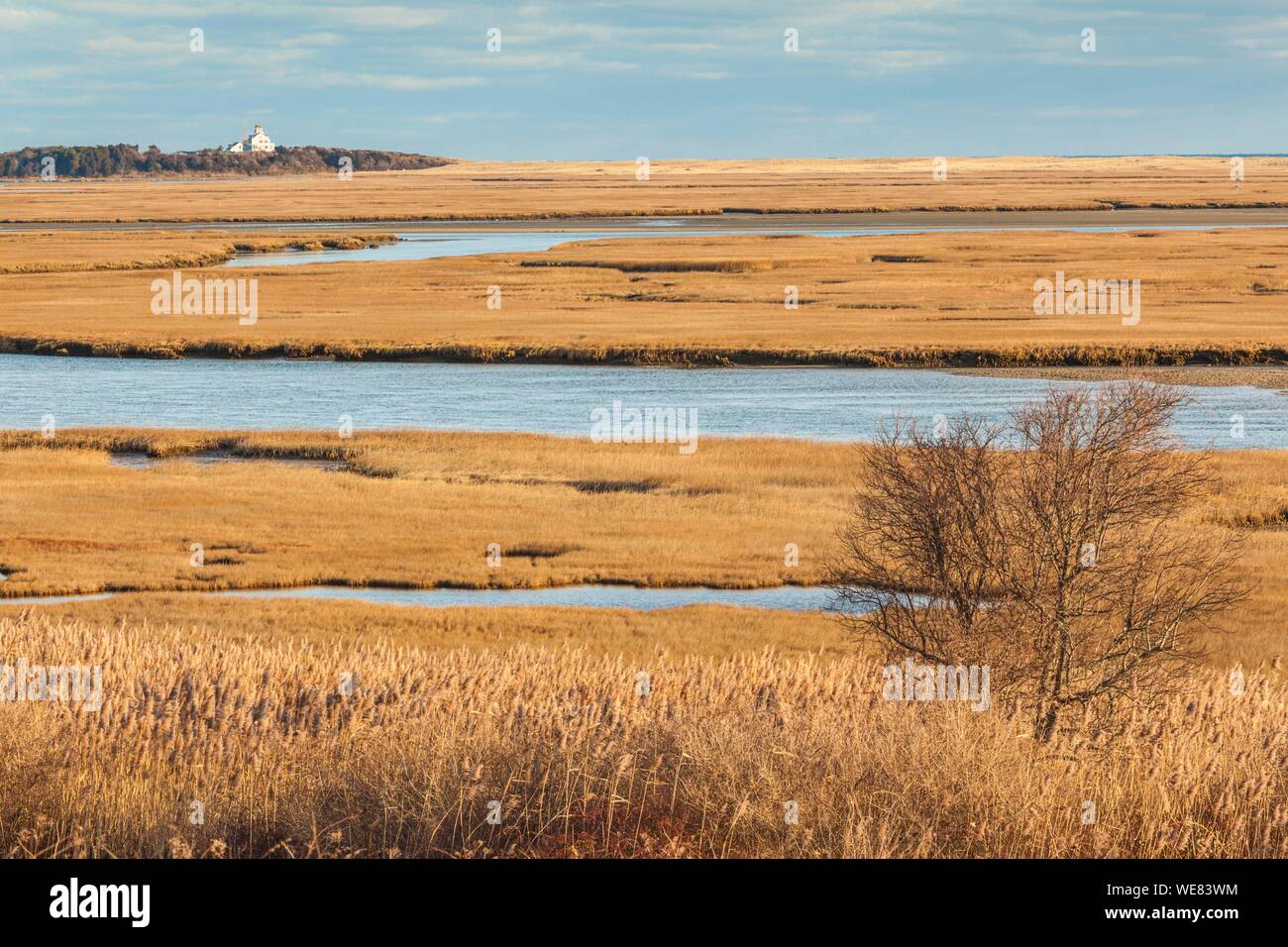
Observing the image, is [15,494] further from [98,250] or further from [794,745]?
[98,250]

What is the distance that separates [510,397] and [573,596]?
29895 millimetres

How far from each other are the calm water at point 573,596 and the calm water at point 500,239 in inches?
3834

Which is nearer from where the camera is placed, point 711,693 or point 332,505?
point 711,693

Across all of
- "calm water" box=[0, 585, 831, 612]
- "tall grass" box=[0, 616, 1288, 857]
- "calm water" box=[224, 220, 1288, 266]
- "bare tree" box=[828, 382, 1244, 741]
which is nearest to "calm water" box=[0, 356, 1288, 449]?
"calm water" box=[0, 585, 831, 612]

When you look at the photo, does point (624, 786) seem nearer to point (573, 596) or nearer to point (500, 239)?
point (573, 596)

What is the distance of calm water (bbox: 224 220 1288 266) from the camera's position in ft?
445

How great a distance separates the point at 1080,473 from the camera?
18719mm

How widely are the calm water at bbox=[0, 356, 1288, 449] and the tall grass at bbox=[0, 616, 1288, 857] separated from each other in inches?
1415

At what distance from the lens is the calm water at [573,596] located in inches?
1168

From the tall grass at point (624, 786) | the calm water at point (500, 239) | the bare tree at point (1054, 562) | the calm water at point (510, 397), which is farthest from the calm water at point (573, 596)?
the calm water at point (500, 239)

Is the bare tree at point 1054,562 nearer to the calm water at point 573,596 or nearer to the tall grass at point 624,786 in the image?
the tall grass at point 624,786

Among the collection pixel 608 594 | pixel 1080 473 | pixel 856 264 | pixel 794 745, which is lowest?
pixel 608 594

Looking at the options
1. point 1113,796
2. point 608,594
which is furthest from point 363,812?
point 608,594
